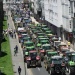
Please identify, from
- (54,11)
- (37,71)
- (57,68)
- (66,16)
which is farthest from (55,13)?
(57,68)

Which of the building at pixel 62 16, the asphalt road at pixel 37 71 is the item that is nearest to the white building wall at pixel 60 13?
the building at pixel 62 16

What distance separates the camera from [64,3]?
82688 mm

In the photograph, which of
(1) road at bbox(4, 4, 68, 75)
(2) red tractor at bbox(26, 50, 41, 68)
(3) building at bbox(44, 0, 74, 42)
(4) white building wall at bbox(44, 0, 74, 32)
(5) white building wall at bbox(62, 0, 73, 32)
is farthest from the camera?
(4) white building wall at bbox(44, 0, 74, 32)

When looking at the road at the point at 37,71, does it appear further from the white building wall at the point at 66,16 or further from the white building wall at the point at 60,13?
the white building wall at the point at 60,13

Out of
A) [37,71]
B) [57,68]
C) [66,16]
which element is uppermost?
[66,16]

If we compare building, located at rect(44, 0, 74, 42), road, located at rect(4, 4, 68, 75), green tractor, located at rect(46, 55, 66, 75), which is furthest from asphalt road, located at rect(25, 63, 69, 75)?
building, located at rect(44, 0, 74, 42)

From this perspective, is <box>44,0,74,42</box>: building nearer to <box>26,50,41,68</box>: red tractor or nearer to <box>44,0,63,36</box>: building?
<box>44,0,63,36</box>: building

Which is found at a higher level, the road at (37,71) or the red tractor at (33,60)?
the red tractor at (33,60)

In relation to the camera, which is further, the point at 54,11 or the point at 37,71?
the point at 54,11

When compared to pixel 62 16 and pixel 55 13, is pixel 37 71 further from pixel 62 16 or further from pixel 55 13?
pixel 55 13

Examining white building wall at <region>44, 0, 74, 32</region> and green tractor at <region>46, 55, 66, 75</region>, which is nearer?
green tractor at <region>46, 55, 66, 75</region>

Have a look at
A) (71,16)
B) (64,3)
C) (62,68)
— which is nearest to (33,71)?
(62,68)

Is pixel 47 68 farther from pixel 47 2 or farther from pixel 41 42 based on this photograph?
pixel 47 2

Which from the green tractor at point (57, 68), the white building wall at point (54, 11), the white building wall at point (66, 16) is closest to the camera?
the green tractor at point (57, 68)
